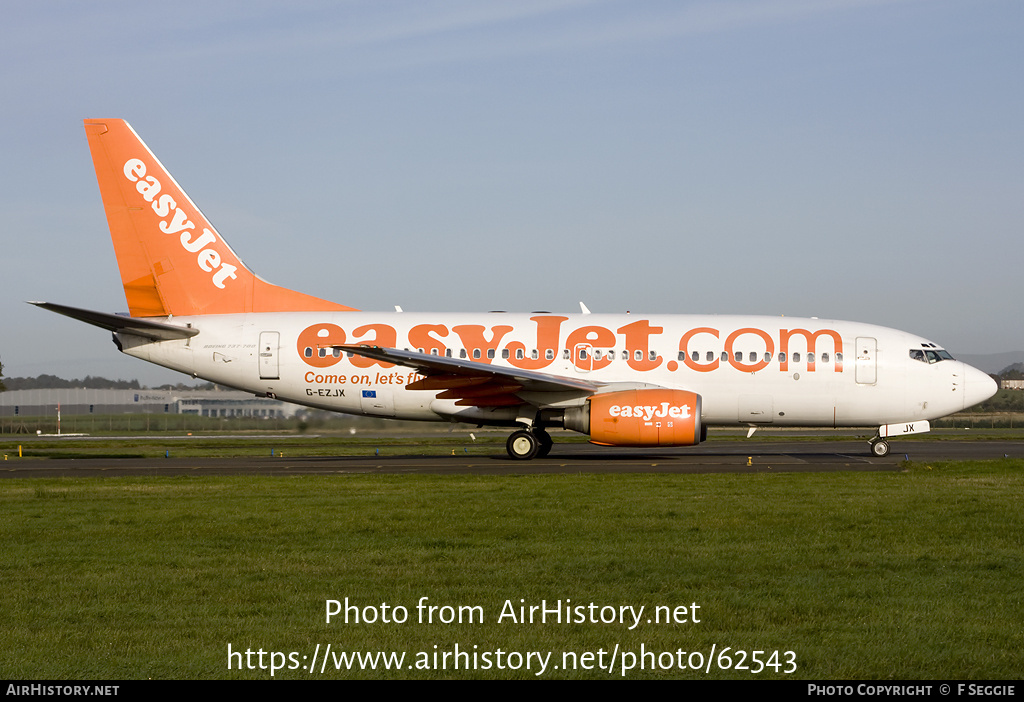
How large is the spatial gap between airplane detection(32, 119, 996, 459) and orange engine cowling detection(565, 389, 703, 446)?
1427mm

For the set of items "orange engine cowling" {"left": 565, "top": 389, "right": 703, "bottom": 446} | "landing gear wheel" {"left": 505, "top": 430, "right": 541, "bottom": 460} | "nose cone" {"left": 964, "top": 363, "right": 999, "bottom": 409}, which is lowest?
"landing gear wheel" {"left": 505, "top": 430, "right": 541, "bottom": 460}

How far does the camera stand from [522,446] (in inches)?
957

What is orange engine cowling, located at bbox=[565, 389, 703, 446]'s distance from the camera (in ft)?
72.5

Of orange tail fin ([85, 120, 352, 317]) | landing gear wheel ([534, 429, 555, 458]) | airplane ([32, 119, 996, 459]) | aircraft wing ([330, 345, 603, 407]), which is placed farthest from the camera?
orange tail fin ([85, 120, 352, 317])

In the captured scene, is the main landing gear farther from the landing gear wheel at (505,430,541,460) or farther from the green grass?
the green grass

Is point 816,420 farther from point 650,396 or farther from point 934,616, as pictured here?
point 934,616

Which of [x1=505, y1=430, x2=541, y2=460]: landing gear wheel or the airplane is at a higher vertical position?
the airplane

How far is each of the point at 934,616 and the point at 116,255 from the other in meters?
23.3

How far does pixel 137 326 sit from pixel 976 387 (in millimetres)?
21140

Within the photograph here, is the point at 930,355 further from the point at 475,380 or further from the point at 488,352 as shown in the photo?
the point at 475,380

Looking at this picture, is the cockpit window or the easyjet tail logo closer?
the cockpit window

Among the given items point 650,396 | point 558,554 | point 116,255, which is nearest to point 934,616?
point 558,554

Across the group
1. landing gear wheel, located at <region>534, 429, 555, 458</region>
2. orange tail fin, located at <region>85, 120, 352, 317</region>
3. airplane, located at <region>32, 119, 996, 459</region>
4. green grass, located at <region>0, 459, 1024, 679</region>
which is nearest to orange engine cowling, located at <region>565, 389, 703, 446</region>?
airplane, located at <region>32, 119, 996, 459</region>

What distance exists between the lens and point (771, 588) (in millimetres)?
8281
